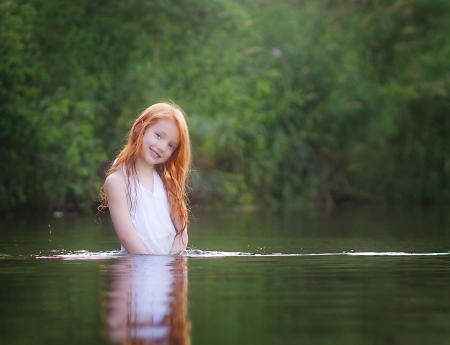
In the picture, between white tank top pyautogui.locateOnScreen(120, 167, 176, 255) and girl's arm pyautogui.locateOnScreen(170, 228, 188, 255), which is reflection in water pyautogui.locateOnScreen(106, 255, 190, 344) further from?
girl's arm pyautogui.locateOnScreen(170, 228, 188, 255)

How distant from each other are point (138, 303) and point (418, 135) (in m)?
15.1

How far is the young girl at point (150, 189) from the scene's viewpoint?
6.29m

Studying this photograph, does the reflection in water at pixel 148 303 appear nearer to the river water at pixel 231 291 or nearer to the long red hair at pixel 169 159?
the river water at pixel 231 291

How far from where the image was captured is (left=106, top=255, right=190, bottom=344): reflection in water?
10.5 feet

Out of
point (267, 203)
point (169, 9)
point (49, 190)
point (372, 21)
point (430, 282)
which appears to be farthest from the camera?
point (372, 21)

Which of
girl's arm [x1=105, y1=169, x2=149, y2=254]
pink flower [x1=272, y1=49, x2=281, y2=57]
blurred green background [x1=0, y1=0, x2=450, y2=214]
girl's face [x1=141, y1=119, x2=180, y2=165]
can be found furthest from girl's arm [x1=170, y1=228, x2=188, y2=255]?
pink flower [x1=272, y1=49, x2=281, y2=57]

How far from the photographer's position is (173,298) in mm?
4129

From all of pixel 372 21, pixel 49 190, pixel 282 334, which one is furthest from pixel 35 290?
pixel 372 21

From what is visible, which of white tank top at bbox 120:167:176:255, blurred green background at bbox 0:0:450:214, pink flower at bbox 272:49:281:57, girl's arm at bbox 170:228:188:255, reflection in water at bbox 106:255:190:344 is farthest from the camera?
pink flower at bbox 272:49:281:57

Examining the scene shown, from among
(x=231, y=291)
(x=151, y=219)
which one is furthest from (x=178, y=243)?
(x=231, y=291)

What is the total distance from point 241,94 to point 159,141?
10.9 metres

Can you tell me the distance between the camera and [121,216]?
20.5 ft

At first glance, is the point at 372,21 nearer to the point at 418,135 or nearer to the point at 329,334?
the point at 418,135

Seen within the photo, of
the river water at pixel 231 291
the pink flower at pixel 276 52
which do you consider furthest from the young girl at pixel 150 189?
the pink flower at pixel 276 52
